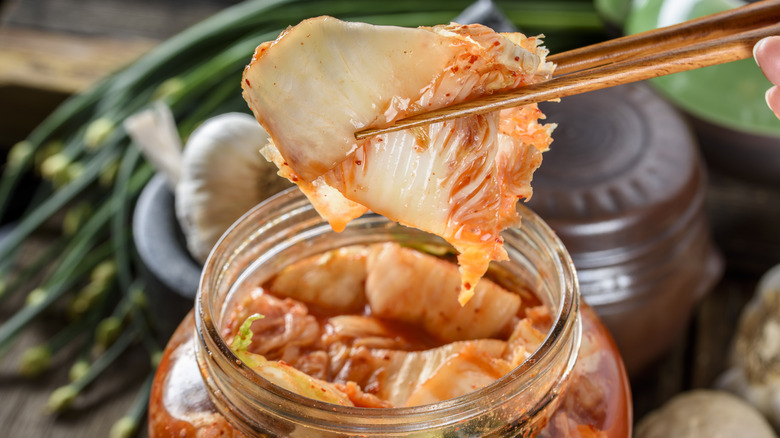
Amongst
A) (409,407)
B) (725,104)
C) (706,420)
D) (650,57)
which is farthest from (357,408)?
(725,104)

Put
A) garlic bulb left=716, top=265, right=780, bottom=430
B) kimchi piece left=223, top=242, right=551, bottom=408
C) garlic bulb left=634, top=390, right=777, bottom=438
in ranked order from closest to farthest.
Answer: kimchi piece left=223, top=242, right=551, bottom=408 → garlic bulb left=634, top=390, right=777, bottom=438 → garlic bulb left=716, top=265, right=780, bottom=430

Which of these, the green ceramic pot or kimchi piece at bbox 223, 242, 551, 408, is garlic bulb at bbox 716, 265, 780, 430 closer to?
the green ceramic pot

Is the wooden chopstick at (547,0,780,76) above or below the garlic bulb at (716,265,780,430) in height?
above

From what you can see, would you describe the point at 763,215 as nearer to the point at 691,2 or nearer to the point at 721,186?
the point at 721,186

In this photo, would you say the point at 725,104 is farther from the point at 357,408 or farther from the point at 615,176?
the point at 357,408

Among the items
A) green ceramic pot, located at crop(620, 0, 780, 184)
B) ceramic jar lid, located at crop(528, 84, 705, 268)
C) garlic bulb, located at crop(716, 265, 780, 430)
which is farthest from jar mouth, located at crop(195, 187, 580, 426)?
green ceramic pot, located at crop(620, 0, 780, 184)

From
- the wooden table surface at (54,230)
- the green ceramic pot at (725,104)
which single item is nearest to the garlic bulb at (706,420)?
the wooden table surface at (54,230)

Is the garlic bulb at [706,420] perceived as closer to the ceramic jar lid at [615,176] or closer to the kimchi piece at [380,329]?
the ceramic jar lid at [615,176]
